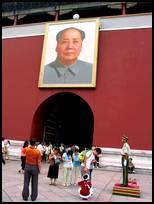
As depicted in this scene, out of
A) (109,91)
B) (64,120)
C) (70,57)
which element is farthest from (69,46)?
(64,120)

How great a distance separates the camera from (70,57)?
18078mm

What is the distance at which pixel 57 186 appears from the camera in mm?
9547

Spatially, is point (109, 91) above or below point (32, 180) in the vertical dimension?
above

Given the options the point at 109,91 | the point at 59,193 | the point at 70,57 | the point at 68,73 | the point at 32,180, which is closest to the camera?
the point at 32,180

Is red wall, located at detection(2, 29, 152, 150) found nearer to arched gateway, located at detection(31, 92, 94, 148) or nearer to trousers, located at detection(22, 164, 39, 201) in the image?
arched gateway, located at detection(31, 92, 94, 148)

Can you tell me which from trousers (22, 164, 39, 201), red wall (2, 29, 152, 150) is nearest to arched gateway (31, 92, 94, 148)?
red wall (2, 29, 152, 150)

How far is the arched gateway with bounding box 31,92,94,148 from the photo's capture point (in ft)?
62.2

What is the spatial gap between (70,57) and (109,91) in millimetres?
2903

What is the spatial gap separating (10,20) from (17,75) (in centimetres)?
585

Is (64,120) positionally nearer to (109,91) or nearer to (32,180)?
(109,91)

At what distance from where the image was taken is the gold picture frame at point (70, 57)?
17.5 m

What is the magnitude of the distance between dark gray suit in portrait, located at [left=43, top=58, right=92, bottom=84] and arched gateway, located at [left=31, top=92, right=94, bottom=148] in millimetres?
912

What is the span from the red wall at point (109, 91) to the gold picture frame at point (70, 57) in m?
0.40

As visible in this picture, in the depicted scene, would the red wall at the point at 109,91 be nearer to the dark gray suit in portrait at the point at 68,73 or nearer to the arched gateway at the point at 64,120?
the dark gray suit in portrait at the point at 68,73
